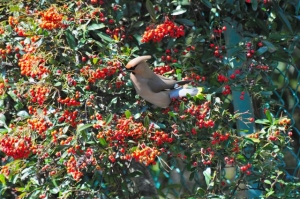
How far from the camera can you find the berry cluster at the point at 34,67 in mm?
3148

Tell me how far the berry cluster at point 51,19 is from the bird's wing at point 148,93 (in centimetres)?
44

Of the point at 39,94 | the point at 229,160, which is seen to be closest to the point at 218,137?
the point at 229,160

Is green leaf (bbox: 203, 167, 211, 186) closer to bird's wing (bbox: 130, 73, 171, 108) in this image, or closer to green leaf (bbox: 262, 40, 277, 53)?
bird's wing (bbox: 130, 73, 171, 108)

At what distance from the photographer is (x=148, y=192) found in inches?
150

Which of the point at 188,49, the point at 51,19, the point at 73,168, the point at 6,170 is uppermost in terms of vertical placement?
the point at 51,19

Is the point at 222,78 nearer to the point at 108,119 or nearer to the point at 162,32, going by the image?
the point at 162,32

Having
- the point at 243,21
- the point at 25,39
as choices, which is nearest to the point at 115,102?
the point at 25,39

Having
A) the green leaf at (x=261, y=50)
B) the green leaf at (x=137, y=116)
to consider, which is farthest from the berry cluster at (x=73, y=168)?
the green leaf at (x=261, y=50)

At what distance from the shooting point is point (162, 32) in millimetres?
3268

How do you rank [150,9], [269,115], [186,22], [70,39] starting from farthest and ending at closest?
1. [186,22]
2. [150,9]
3. [70,39]
4. [269,115]

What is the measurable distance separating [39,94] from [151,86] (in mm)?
583

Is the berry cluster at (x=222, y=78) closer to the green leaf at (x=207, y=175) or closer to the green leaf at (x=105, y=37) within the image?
the green leaf at (x=207, y=175)

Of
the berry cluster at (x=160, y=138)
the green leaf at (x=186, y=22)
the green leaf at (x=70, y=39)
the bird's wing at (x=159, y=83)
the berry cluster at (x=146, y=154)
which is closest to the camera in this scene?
the berry cluster at (x=146, y=154)

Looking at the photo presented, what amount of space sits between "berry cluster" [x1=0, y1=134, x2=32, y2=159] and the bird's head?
59cm
